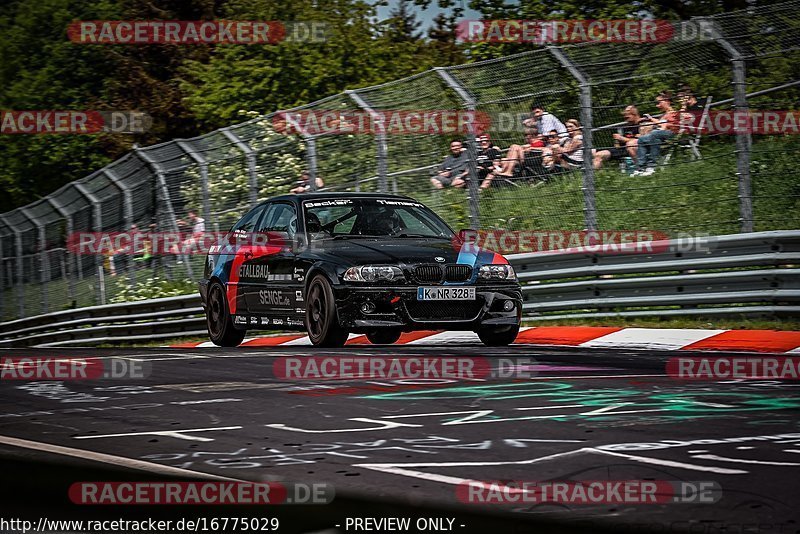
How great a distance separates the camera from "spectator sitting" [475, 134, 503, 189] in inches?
588

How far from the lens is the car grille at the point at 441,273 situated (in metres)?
11.2

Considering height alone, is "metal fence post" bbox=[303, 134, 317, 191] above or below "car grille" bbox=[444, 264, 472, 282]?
above

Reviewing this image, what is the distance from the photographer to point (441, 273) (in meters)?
11.2

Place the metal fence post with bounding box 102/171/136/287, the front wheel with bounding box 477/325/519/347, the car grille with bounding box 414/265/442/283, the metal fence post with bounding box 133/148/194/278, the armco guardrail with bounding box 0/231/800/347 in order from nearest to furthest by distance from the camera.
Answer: the car grille with bounding box 414/265/442/283 → the front wheel with bounding box 477/325/519/347 → the armco guardrail with bounding box 0/231/800/347 → the metal fence post with bounding box 133/148/194/278 → the metal fence post with bounding box 102/171/136/287

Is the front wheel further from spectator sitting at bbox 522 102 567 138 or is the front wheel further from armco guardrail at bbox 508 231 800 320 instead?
spectator sitting at bbox 522 102 567 138

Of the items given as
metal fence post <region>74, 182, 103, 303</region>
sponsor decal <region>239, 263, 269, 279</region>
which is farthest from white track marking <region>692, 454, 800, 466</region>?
metal fence post <region>74, 182, 103, 303</region>

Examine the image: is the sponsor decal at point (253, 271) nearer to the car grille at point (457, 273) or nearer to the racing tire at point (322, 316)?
the racing tire at point (322, 316)

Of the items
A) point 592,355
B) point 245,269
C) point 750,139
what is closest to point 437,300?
point 592,355

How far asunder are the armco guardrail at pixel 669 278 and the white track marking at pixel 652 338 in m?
0.53

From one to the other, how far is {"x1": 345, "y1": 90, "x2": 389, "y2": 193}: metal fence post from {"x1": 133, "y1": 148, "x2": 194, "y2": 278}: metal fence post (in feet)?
16.8

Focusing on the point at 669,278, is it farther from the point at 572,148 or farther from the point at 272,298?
the point at 272,298

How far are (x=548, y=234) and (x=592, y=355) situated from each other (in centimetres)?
415

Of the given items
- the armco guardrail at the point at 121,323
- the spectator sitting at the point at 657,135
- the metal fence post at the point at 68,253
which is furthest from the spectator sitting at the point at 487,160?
the metal fence post at the point at 68,253

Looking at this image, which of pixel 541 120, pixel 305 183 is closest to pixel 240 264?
pixel 541 120
